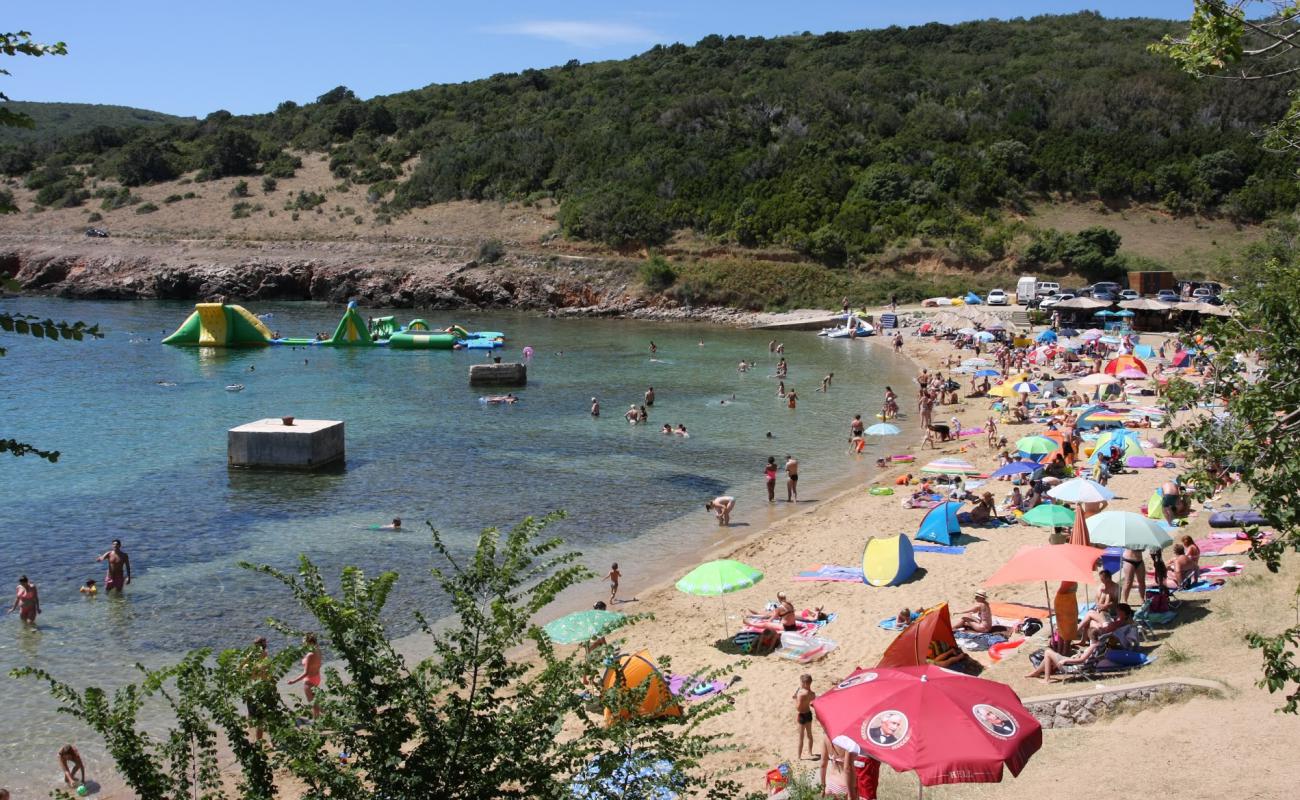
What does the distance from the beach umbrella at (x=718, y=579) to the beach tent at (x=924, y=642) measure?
106 inches

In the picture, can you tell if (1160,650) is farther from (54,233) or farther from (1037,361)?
(54,233)

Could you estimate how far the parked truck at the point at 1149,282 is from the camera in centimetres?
5169

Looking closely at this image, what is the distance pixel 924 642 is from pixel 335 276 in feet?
198

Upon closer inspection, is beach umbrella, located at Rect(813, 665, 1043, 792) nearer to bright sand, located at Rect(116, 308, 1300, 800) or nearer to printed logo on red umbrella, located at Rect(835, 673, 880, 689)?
printed logo on red umbrella, located at Rect(835, 673, 880, 689)

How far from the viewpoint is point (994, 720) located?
26.2 ft

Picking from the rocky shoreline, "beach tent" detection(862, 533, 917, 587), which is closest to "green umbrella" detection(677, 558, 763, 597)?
"beach tent" detection(862, 533, 917, 587)

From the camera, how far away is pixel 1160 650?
11.4m

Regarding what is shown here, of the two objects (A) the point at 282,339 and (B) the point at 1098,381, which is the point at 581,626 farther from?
(A) the point at 282,339

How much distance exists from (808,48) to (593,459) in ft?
273

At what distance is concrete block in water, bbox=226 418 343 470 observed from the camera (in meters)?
25.2

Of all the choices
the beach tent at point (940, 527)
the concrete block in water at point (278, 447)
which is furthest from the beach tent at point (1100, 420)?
the concrete block in water at point (278, 447)

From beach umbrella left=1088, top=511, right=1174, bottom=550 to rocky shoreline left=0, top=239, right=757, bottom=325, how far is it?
47.0 m

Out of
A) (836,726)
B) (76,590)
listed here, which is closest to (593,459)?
(76,590)

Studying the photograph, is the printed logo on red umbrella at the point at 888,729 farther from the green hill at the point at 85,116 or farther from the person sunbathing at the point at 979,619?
the green hill at the point at 85,116
